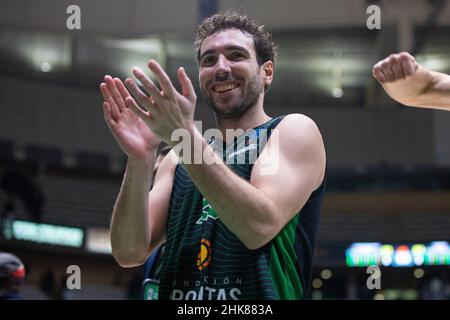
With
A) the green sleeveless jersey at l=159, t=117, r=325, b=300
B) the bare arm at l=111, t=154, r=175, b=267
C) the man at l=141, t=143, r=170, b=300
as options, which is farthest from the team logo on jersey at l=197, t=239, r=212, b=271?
the man at l=141, t=143, r=170, b=300

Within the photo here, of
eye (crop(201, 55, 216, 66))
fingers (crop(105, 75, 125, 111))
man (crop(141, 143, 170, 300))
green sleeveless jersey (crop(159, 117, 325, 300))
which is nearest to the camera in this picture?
green sleeveless jersey (crop(159, 117, 325, 300))

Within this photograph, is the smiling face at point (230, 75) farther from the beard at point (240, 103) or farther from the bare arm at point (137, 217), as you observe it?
the bare arm at point (137, 217)

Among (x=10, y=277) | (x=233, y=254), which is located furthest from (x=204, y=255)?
(x=10, y=277)

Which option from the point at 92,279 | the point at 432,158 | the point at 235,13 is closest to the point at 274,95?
the point at 432,158

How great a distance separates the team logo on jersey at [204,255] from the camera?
74.3 inches

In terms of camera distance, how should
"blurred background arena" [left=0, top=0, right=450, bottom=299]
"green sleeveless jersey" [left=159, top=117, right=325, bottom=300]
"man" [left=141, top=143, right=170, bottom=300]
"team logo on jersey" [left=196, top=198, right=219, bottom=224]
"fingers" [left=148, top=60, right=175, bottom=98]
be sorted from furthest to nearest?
"blurred background arena" [left=0, top=0, right=450, bottom=299] < "man" [left=141, top=143, right=170, bottom=300] < "team logo on jersey" [left=196, top=198, right=219, bottom=224] < "green sleeveless jersey" [left=159, top=117, right=325, bottom=300] < "fingers" [left=148, top=60, right=175, bottom=98]

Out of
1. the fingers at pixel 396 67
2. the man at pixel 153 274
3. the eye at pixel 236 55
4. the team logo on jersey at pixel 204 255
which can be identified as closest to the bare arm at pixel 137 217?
the team logo on jersey at pixel 204 255

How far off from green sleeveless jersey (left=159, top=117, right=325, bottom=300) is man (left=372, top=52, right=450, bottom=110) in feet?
1.30

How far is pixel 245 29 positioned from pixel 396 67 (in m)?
0.64

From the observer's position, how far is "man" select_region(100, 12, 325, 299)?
1.72m

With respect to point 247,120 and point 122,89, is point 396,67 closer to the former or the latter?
point 247,120

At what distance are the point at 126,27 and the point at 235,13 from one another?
15486 mm

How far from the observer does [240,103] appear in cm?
215

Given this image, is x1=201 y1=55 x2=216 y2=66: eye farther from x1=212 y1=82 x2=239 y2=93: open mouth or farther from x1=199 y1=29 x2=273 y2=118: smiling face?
x1=212 y1=82 x2=239 y2=93: open mouth
